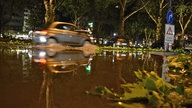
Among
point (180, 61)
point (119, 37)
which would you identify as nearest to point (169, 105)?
point (180, 61)

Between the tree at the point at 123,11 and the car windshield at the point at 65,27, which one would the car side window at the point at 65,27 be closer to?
the car windshield at the point at 65,27

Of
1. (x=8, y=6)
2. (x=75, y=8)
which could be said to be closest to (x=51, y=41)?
(x=8, y=6)

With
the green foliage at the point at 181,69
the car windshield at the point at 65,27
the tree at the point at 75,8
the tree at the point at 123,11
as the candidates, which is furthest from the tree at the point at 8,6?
the green foliage at the point at 181,69

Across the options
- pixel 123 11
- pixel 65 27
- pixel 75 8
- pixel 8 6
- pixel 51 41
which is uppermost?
pixel 75 8

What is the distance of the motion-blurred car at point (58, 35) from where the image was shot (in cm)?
2414

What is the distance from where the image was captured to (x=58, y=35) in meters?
24.5

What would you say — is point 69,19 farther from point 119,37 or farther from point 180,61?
point 180,61

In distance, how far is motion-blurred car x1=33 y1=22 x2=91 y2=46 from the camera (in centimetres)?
2414

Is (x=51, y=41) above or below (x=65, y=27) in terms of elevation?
below

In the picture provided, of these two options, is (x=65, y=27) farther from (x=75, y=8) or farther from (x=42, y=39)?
(x=75, y=8)

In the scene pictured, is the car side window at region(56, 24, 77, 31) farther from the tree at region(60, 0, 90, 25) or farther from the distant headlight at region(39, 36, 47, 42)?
the tree at region(60, 0, 90, 25)

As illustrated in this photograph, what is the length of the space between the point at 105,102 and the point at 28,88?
6.58 ft

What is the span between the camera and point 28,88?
8.39 metres

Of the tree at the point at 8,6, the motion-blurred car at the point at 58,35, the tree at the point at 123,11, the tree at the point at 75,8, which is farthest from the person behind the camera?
the tree at the point at 75,8
